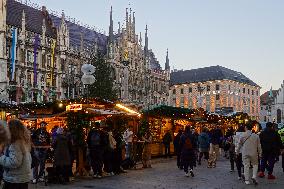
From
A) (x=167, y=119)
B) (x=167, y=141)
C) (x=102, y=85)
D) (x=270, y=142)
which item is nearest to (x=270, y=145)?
(x=270, y=142)

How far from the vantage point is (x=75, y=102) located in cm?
1773

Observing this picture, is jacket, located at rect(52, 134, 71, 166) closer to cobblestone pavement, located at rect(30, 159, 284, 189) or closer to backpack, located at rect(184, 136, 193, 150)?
cobblestone pavement, located at rect(30, 159, 284, 189)

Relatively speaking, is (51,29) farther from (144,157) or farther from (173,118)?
(144,157)

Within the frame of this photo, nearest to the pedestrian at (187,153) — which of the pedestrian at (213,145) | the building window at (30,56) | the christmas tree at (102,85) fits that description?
the pedestrian at (213,145)

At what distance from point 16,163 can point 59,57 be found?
50976mm

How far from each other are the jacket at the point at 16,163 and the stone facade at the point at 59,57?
39285 mm

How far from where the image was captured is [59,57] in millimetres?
55531

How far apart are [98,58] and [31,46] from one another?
8.94m

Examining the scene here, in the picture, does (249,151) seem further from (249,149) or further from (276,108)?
(276,108)

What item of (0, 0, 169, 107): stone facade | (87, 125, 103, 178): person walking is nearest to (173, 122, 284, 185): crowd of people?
(87, 125, 103, 178): person walking

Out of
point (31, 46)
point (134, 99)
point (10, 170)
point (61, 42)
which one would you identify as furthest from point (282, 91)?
point (10, 170)

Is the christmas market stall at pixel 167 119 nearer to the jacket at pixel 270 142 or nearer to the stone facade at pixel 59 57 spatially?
the jacket at pixel 270 142

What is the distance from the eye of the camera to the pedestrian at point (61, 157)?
13.1 metres

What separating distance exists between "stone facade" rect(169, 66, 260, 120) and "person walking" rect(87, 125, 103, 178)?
71415 mm
